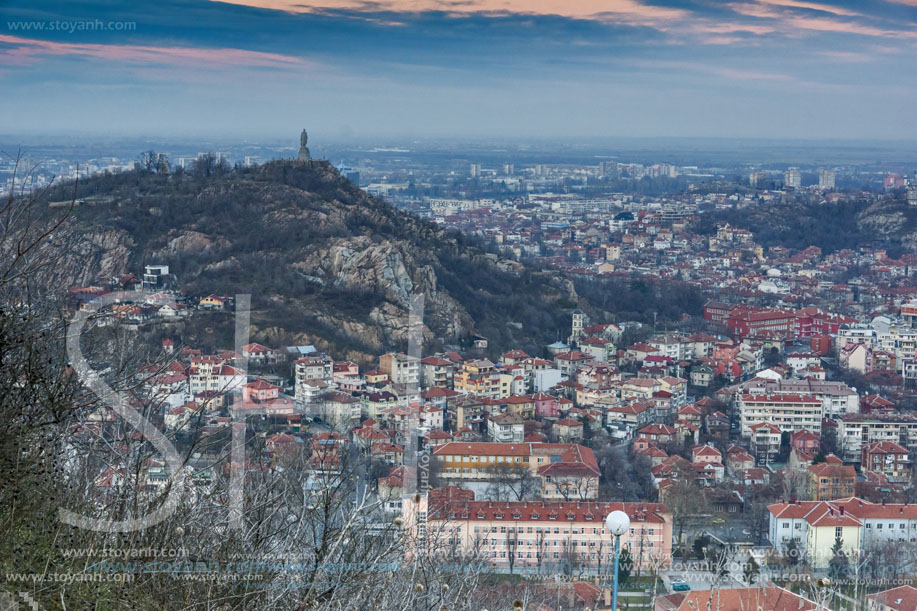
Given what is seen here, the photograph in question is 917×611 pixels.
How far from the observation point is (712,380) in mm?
14078

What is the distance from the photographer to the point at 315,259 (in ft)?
52.1

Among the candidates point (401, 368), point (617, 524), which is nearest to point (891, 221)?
point (401, 368)

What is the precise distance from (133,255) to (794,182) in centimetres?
3649

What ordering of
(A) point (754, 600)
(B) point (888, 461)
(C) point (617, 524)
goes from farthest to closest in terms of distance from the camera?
(B) point (888, 461) < (A) point (754, 600) < (C) point (617, 524)

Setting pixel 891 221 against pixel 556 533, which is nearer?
pixel 556 533

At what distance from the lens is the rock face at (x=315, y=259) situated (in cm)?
1420

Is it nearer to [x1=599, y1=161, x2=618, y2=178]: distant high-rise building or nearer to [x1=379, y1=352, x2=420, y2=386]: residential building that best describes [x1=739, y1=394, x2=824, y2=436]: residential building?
[x1=379, y1=352, x2=420, y2=386]: residential building

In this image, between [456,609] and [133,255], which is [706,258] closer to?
[133,255]

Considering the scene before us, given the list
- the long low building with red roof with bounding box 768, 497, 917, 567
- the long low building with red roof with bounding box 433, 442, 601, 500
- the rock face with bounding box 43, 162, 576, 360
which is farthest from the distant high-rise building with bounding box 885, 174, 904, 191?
the long low building with red roof with bounding box 768, 497, 917, 567

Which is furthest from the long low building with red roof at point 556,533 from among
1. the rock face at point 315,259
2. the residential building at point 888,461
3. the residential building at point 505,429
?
the rock face at point 315,259

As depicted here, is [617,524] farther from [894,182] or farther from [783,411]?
[894,182]

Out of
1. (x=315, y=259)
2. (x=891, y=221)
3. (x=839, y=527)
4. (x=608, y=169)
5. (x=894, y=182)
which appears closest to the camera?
(x=839, y=527)

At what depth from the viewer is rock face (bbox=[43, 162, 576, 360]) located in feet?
46.6

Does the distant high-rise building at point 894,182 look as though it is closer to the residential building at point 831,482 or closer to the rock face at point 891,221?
the rock face at point 891,221
